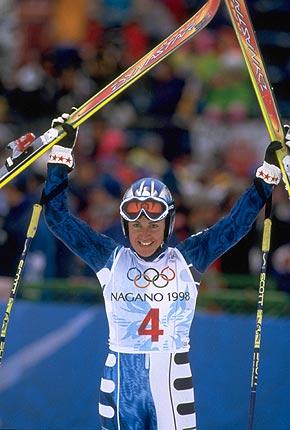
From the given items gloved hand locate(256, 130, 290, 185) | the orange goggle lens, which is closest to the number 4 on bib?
the orange goggle lens

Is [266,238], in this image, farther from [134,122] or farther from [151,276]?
[134,122]

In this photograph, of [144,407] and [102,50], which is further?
[102,50]

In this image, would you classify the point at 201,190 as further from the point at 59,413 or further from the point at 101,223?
the point at 59,413

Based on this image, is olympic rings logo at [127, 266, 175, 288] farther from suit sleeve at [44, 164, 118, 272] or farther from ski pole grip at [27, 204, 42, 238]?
ski pole grip at [27, 204, 42, 238]

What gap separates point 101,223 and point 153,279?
173 inches

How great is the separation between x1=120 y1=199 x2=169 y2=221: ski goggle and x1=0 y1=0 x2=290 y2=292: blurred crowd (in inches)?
144

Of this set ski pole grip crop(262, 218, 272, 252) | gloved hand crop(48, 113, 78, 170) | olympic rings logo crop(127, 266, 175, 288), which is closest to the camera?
olympic rings logo crop(127, 266, 175, 288)

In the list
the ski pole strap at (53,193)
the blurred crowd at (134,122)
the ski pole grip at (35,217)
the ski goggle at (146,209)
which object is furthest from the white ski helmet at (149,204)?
the blurred crowd at (134,122)

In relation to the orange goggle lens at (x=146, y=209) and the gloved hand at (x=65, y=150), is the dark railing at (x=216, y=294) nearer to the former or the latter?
the orange goggle lens at (x=146, y=209)

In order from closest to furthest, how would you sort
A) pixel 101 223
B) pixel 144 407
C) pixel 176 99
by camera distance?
1. pixel 144 407
2. pixel 101 223
3. pixel 176 99

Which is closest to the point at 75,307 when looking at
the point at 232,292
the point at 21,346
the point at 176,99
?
the point at 21,346

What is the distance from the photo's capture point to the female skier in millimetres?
9266

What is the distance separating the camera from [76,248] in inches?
376

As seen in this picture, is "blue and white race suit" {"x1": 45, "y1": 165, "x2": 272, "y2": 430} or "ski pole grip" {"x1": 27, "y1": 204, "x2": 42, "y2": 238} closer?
"blue and white race suit" {"x1": 45, "y1": 165, "x2": 272, "y2": 430}
